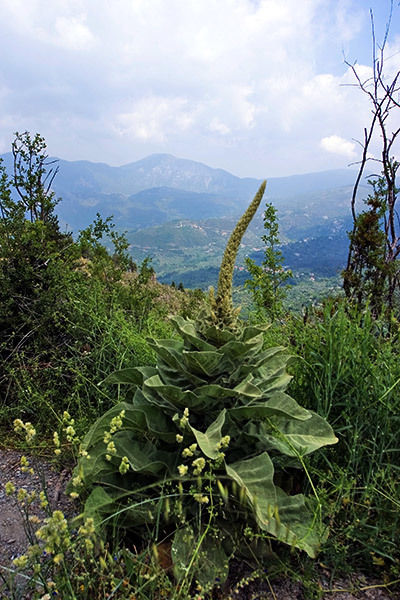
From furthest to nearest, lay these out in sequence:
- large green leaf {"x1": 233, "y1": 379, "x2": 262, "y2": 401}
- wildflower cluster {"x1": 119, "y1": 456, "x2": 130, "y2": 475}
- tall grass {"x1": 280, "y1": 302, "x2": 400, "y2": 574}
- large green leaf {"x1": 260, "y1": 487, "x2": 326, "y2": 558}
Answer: tall grass {"x1": 280, "y1": 302, "x2": 400, "y2": 574}
large green leaf {"x1": 233, "y1": 379, "x2": 262, "y2": 401}
large green leaf {"x1": 260, "y1": 487, "x2": 326, "y2": 558}
wildflower cluster {"x1": 119, "y1": 456, "x2": 130, "y2": 475}

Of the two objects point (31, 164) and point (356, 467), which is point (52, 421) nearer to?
point (356, 467)

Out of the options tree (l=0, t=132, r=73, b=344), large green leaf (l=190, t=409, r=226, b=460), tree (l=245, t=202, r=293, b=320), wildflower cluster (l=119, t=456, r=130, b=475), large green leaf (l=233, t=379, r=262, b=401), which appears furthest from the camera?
tree (l=245, t=202, r=293, b=320)

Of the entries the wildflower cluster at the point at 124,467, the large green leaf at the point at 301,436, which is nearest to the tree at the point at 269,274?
the large green leaf at the point at 301,436

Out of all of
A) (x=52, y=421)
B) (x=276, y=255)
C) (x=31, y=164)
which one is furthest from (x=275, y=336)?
(x=31, y=164)

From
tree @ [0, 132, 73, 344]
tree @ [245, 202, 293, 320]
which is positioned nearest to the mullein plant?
tree @ [0, 132, 73, 344]

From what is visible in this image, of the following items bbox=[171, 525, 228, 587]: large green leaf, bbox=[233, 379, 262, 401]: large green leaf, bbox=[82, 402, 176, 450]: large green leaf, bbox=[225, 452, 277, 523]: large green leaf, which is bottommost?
bbox=[171, 525, 228, 587]: large green leaf

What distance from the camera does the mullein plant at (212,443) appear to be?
2.13 meters

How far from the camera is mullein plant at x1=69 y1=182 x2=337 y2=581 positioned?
2133 mm

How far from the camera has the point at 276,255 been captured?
8.23 metres

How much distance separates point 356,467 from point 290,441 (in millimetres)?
563

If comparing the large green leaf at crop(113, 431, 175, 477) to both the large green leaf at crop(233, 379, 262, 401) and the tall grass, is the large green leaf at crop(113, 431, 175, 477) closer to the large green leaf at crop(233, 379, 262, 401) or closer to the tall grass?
the large green leaf at crop(233, 379, 262, 401)

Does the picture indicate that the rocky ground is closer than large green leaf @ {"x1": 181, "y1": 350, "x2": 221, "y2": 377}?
Yes

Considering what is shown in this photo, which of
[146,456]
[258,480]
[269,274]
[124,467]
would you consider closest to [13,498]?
[146,456]

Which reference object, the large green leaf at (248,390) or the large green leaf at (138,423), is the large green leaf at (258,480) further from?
the large green leaf at (138,423)
